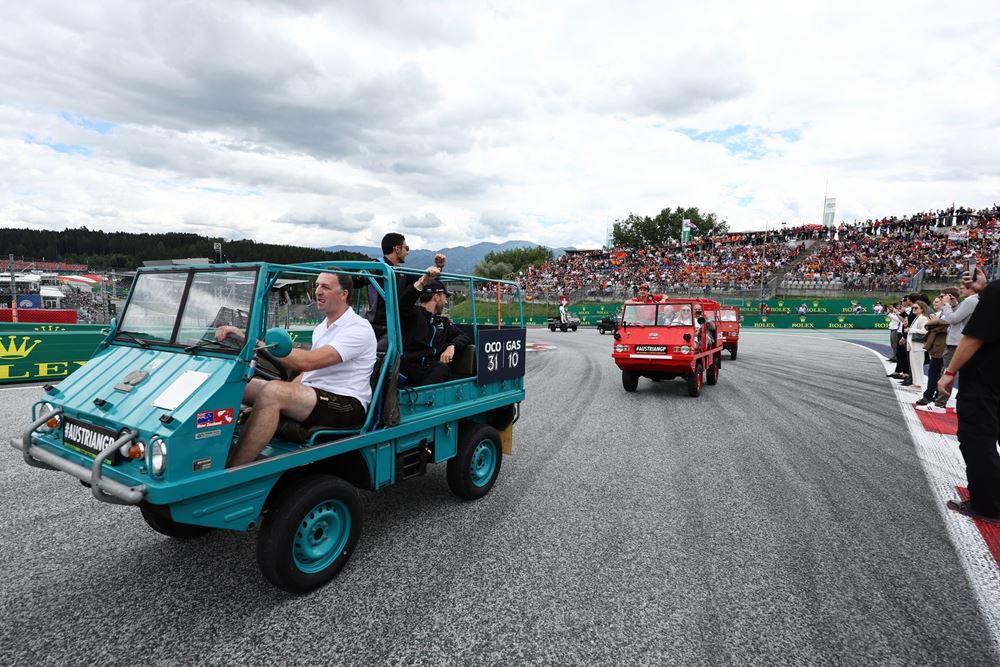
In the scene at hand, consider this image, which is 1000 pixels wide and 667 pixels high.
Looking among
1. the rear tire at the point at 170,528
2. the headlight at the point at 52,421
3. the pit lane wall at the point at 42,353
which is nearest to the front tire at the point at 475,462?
the rear tire at the point at 170,528

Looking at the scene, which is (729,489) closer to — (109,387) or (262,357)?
(262,357)

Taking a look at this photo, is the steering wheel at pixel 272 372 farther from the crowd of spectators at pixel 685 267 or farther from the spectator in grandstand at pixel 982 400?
the crowd of spectators at pixel 685 267

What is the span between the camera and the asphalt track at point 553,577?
108 inches

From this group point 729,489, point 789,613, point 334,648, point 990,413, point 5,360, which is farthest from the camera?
point 5,360

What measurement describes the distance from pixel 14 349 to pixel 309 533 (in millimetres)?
11574

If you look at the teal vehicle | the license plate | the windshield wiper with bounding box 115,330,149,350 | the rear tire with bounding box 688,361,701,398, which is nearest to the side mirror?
the teal vehicle

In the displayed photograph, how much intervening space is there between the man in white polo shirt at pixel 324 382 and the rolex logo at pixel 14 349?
10865 millimetres

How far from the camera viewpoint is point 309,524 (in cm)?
320

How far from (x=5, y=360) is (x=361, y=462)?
37.4 ft

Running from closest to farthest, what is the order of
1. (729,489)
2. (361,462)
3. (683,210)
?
(361,462), (729,489), (683,210)

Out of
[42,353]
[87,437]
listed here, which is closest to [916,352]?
[87,437]

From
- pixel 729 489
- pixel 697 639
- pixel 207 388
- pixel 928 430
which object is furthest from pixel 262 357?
pixel 928 430

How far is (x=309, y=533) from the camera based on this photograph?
10.5 feet

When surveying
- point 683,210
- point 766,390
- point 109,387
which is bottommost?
point 766,390
